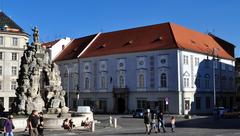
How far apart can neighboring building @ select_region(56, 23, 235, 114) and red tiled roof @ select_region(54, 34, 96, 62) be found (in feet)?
1.85

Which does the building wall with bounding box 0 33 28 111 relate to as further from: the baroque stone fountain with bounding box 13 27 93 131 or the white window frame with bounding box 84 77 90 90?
the baroque stone fountain with bounding box 13 27 93 131

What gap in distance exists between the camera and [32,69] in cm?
3609

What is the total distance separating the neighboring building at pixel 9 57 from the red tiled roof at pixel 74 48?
10461 millimetres

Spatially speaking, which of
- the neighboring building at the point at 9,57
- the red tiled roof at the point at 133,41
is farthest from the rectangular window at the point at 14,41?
the red tiled roof at the point at 133,41

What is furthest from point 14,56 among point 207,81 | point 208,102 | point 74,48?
point 208,102

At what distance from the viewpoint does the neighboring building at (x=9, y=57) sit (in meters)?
72.1

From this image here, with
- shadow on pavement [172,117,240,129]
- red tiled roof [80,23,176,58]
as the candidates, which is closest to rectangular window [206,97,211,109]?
red tiled roof [80,23,176,58]

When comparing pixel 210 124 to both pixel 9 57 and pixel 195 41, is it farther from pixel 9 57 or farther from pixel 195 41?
pixel 9 57


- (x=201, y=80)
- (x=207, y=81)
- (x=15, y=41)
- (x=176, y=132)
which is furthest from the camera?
(x=15, y=41)

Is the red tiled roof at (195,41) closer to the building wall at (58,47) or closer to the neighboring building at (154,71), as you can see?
the neighboring building at (154,71)

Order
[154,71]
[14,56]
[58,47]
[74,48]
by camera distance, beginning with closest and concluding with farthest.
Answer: [154,71]
[14,56]
[74,48]
[58,47]

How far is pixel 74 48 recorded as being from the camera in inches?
3312

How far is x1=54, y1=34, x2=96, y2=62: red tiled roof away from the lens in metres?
80.8

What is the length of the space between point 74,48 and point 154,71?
77.6 ft
